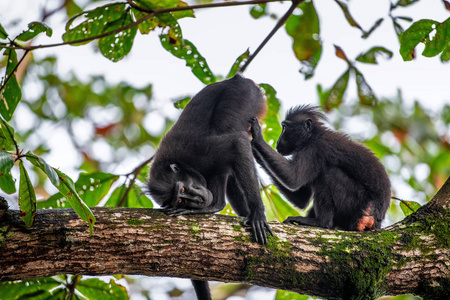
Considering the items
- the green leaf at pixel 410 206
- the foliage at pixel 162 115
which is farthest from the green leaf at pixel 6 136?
the green leaf at pixel 410 206

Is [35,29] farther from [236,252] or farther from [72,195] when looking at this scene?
[236,252]

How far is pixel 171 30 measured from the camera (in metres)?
5.05

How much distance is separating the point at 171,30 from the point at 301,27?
1.69 m

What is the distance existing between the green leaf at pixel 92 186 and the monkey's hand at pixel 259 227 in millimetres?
2033

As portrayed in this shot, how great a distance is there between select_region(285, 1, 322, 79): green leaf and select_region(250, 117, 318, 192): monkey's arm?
132 cm

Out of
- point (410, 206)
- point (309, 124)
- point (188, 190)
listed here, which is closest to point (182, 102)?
point (309, 124)

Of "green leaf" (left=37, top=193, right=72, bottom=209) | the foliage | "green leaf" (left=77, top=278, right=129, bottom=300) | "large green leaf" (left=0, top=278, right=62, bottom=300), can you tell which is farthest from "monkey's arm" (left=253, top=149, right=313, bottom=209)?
"large green leaf" (left=0, top=278, right=62, bottom=300)

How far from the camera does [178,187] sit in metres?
4.34

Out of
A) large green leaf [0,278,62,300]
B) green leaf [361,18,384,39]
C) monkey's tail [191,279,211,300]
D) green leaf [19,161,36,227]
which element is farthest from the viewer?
green leaf [361,18,384,39]

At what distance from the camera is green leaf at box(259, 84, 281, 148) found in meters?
5.89

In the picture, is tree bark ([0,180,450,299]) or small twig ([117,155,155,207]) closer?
tree bark ([0,180,450,299])

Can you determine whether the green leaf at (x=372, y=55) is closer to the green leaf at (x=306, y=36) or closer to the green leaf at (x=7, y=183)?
the green leaf at (x=306, y=36)

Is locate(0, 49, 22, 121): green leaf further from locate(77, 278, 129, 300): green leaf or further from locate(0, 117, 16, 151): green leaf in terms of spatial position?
locate(77, 278, 129, 300): green leaf

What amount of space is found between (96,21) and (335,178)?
3.07 m
